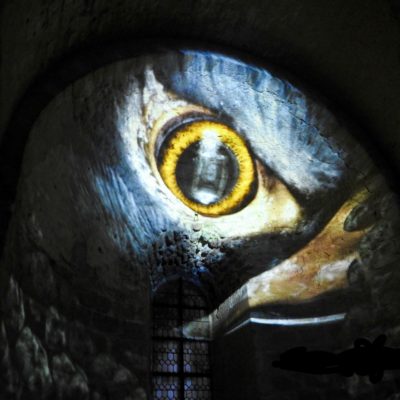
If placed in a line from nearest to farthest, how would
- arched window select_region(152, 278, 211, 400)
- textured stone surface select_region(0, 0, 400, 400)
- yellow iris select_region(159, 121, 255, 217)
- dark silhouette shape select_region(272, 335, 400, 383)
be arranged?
dark silhouette shape select_region(272, 335, 400, 383)
textured stone surface select_region(0, 0, 400, 400)
arched window select_region(152, 278, 211, 400)
yellow iris select_region(159, 121, 255, 217)

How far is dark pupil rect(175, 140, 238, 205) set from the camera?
4691 millimetres

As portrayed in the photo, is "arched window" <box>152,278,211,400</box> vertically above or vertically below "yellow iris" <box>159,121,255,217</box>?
below

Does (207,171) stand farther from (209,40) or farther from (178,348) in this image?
(178,348)

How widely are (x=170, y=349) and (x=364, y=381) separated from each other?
1.56m

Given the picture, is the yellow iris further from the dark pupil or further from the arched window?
the arched window

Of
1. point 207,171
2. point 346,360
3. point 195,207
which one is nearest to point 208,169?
point 207,171

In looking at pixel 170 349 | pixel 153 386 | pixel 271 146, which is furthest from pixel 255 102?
pixel 153 386

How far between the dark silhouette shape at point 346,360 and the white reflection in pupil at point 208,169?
2.98 metres

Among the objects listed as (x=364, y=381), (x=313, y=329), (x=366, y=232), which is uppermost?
(x=366, y=232)

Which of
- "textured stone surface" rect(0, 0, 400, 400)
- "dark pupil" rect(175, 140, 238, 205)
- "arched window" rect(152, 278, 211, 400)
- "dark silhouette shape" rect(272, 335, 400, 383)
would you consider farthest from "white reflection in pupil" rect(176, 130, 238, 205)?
"dark silhouette shape" rect(272, 335, 400, 383)

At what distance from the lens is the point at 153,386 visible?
3824mm

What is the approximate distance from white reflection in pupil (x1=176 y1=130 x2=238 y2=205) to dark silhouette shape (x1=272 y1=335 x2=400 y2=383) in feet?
9.76

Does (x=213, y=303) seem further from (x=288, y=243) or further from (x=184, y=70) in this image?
(x=184, y=70)

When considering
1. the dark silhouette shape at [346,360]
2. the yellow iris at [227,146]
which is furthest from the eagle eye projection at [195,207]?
the dark silhouette shape at [346,360]
